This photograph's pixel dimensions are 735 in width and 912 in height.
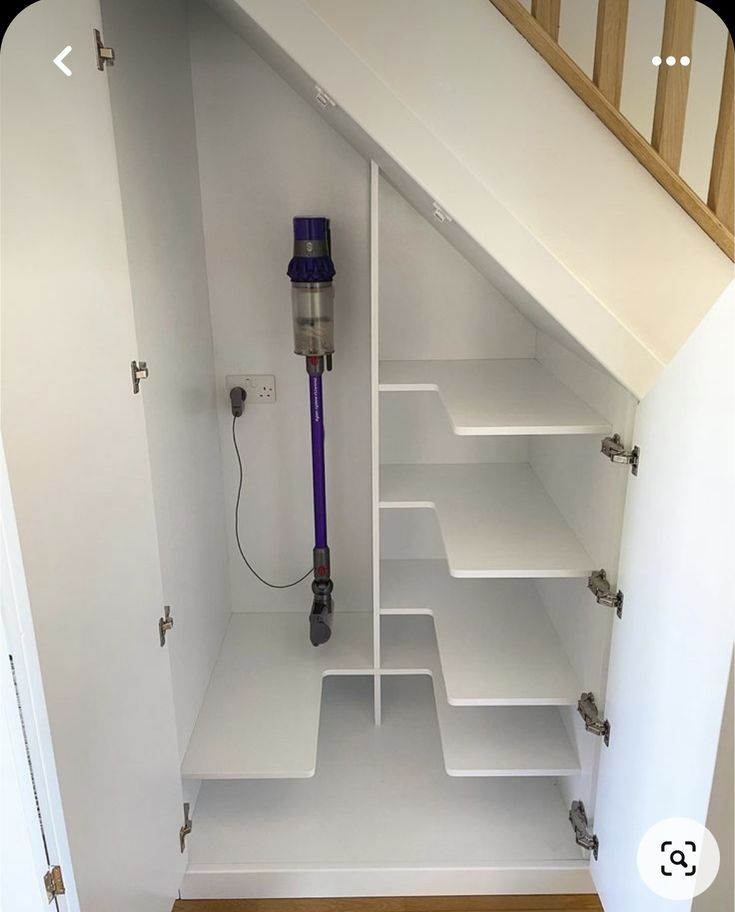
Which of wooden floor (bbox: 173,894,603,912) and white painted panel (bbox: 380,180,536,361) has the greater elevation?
white painted panel (bbox: 380,180,536,361)

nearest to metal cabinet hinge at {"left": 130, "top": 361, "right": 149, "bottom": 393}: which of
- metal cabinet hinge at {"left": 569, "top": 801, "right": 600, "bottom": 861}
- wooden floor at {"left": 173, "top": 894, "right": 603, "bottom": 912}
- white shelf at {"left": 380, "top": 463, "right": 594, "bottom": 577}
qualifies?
white shelf at {"left": 380, "top": 463, "right": 594, "bottom": 577}

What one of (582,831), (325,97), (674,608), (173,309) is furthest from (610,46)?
(582,831)

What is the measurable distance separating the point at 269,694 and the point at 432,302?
3.87 ft

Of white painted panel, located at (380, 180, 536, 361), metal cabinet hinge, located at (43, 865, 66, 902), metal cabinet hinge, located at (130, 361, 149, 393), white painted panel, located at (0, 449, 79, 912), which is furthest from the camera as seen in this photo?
white painted panel, located at (380, 180, 536, 361)

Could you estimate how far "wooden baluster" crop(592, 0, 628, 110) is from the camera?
46.7 inches

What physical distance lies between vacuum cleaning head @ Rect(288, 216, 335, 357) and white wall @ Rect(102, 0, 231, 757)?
0.89 feet

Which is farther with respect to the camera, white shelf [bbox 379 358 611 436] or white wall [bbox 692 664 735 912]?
white shelf [bbox 379 358 611 436]

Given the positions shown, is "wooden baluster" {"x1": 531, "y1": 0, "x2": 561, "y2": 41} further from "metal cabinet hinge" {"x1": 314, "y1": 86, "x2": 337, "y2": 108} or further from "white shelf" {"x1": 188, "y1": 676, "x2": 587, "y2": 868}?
"white shelf" {"x1": 188, "y1": 676, "x2": 587, "y2": 868}

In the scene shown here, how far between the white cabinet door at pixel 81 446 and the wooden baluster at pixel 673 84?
0.91 meters

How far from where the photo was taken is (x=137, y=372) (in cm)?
139

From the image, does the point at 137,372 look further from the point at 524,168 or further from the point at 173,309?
the point at 524,168

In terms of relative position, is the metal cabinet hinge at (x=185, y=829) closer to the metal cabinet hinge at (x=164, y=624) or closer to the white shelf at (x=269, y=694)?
the white shelf at (x=269, y=694)

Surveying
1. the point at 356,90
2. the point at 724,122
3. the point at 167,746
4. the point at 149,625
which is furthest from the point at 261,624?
the point at 724,122

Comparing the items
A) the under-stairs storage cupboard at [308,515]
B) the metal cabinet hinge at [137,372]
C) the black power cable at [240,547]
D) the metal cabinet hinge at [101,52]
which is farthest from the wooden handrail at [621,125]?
the black power cable at [240,547]
